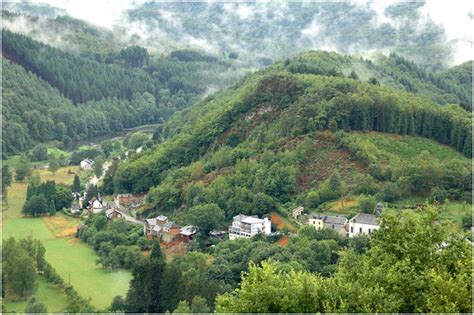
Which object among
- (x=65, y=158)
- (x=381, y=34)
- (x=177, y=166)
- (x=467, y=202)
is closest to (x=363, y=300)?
(x=467, y=202)

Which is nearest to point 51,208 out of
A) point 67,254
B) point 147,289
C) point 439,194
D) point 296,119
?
point 67,254

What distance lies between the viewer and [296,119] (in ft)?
160

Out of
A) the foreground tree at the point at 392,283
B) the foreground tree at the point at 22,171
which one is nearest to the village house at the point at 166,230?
the foreground tree at the point at 22,171

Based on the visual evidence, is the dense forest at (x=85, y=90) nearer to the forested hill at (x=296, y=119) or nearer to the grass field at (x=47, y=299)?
the forested hill at (x=296, y=119)

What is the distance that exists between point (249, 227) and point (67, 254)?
36.8 ft

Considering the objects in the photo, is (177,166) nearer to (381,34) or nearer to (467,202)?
(467,202)

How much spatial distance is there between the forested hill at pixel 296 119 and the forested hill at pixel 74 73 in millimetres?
49164

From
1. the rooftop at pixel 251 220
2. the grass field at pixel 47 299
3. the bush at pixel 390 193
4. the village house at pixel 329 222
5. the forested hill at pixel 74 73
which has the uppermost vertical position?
the forested hill at pixel 74 73

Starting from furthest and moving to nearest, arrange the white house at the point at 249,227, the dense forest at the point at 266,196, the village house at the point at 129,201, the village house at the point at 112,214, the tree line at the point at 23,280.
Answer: the village house at the point at 129,201 → the village house at the point at 112,214 → the white house at the point at 249,227 → the tree line at the point at 23,280 → the dense forest at the point at 266,196

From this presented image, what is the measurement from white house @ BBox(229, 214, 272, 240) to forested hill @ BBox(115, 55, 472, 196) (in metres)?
9.69

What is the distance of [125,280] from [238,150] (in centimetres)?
1630

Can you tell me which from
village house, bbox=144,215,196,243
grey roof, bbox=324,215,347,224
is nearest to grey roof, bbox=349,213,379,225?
grey roof, bbox=324,215,347,224

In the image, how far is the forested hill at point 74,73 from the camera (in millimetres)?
100438

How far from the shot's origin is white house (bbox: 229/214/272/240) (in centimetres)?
3850
